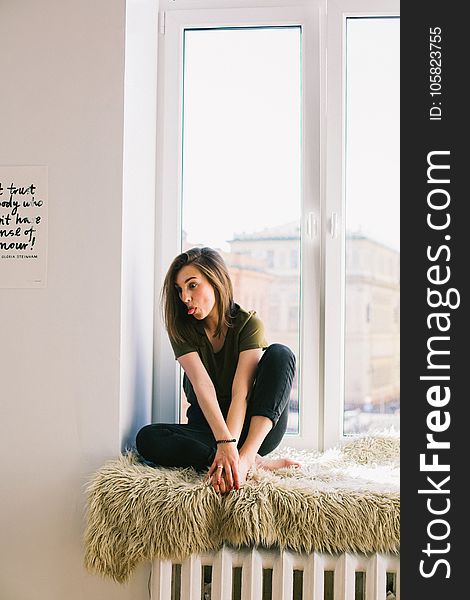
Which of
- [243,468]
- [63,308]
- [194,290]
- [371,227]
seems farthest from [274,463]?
[371,227]

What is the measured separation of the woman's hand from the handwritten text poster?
68 centimetres

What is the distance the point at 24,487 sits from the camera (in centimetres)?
210

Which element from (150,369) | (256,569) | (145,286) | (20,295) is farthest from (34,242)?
(256,569)

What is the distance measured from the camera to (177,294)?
222cm

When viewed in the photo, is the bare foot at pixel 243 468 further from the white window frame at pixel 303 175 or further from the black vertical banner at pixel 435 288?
the black vertical banner at pixel 435 288

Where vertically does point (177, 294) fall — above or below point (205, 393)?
above

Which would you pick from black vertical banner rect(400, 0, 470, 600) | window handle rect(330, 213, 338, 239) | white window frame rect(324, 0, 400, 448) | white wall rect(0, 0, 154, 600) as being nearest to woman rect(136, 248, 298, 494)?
white wall rect(0, 0, 154, 600)

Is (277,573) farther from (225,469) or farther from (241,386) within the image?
(241,386)

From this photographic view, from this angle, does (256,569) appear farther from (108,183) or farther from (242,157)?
(242,157)

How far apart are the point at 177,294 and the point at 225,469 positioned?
542 mm

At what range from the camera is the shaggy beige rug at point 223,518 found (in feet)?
6.02

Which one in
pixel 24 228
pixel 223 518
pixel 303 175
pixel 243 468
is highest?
pixel 303 175

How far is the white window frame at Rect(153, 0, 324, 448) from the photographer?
8.08 ft

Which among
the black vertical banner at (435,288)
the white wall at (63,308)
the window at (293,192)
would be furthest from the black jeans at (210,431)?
the black vertical banner at (435,288)
